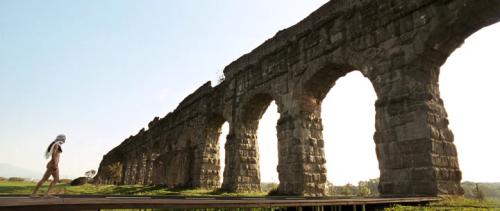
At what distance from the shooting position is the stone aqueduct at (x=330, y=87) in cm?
748

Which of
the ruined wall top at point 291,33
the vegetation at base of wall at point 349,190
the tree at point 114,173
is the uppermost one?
the ruined wall top at point 291,33

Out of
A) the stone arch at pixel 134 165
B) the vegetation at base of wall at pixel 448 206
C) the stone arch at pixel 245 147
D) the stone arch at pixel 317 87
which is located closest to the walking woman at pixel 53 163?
the vegetation at base of wall at pixel 448 206

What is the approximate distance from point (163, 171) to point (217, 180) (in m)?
3.58

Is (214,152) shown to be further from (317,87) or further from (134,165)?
(134,165)

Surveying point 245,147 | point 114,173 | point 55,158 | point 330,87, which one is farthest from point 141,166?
point 55,158

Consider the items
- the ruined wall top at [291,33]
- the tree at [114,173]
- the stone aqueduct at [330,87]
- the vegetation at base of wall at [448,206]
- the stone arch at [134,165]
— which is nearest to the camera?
the vegetation at base of wall at [448,206]

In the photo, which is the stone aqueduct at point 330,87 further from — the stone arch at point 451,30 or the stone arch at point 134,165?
the stone arch at point 134,165

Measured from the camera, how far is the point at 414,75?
Answer: 8.05 m

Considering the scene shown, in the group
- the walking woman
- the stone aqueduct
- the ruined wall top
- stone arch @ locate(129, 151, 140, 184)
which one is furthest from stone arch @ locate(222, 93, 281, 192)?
stone arch @ locate(129, 151, 140, 184)

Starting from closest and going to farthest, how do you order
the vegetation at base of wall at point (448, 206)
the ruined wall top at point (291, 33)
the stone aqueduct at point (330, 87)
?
the vegetation at base of wall at point (448, 206)
the stone aqueduct at point (330, 87)
the ruined wall top at point (291, 33)

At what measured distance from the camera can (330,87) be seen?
11578 mm

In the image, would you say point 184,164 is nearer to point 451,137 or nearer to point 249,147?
point 249,147

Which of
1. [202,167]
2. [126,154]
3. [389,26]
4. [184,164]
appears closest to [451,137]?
[389,26]

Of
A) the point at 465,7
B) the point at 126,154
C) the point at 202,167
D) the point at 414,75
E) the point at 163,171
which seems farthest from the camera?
the point at 126,154
